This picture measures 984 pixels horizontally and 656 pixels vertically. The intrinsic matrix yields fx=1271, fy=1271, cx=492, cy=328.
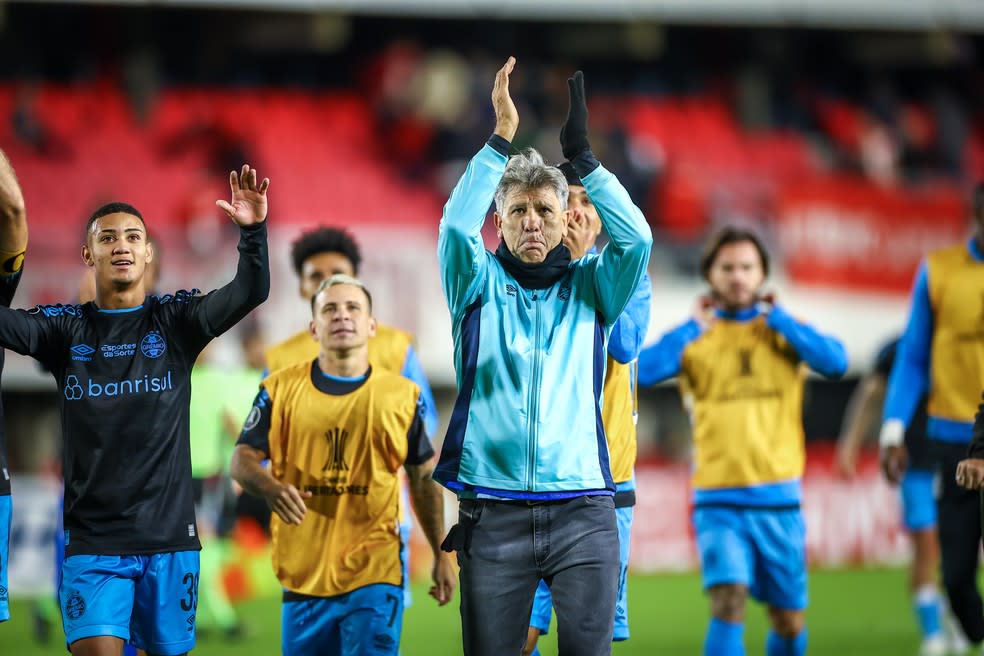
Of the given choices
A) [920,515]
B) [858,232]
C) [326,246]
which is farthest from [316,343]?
[858,232]

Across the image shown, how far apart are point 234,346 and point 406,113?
16.8ft

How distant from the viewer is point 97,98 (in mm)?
18094

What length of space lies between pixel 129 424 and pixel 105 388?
162 mm

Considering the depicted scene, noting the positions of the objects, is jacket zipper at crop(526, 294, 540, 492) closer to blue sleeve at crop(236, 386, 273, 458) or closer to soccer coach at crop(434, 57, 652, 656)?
soccer coach at crop(434, 57, 652, 656)

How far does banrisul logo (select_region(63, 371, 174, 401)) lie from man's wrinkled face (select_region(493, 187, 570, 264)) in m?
1.48

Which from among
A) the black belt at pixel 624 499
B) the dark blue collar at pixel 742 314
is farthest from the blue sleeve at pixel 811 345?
the black belt at pixel 624 499

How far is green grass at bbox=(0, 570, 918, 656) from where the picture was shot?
8836mm

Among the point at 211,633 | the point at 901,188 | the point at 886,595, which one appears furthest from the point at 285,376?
the point at 901,188

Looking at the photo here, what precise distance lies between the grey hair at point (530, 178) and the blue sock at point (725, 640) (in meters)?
2.80

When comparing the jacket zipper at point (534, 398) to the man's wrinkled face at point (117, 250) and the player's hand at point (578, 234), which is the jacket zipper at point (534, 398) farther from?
the man's wrinkled face at point (117, 250)

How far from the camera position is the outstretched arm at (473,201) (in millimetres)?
4371

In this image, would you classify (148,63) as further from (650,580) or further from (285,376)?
(285,376)

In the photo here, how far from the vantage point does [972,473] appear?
538 centimetres

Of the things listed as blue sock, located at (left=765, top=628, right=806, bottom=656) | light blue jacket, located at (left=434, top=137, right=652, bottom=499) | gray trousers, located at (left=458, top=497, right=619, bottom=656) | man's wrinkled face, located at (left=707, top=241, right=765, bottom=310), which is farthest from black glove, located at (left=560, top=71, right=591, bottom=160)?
blue sock, located at (left=765, top=628, right=806, bottom=656)
